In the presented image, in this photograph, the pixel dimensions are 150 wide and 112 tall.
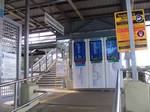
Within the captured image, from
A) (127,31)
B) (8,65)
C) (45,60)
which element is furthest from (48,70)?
(127,31)

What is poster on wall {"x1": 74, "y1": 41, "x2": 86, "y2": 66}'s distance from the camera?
1037cm

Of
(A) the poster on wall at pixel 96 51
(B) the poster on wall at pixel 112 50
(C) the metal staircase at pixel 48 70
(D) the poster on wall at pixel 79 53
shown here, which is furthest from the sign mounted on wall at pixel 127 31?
(C) the metal staircase at pixel 48 70

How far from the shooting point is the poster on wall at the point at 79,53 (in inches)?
408

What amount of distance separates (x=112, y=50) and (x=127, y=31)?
5246 millimetres

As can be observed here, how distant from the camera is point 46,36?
53.4ft

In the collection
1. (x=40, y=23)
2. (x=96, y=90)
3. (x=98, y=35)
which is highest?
(x=40, y=23)

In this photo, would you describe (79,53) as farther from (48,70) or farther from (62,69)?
(48,70)

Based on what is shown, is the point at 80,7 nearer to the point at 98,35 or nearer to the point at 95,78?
the point at 98,35

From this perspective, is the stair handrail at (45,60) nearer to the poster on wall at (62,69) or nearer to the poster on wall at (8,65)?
the poster on wall at (62,69)

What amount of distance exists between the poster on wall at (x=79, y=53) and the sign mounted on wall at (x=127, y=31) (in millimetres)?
5545

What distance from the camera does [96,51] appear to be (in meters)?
10.2

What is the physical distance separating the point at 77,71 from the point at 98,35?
6.56 ft

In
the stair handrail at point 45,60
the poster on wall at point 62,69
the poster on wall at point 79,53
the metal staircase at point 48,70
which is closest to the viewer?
the poster on wall at point 79,53

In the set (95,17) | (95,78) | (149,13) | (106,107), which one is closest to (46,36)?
(95,17)
